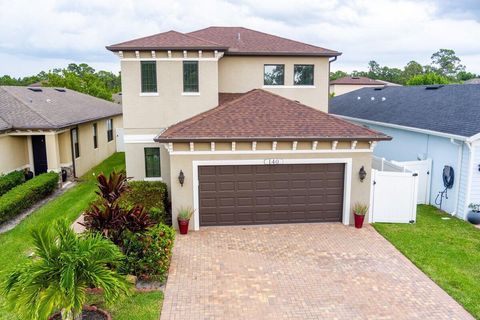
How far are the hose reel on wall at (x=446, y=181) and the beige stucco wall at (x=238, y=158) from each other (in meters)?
3.87

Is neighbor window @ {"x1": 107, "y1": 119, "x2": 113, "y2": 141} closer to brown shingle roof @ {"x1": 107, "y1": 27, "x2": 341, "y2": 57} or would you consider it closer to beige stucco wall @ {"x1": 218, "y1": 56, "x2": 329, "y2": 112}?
brown shingle roof @ {"x1": 107, "y1": 27, "x2": 341, "y2": 57}

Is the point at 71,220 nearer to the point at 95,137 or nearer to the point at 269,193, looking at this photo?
the point at 269,193

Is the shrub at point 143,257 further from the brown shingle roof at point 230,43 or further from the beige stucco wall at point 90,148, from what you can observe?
the beige stucco wall at point 90,148

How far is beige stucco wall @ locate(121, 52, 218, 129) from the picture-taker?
1496 cm

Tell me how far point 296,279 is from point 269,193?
411 centimetres

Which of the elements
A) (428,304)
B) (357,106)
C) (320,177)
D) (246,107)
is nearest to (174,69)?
(246,107)

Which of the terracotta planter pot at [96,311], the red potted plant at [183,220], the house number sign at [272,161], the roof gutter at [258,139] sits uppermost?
the roof gutter at [258,139]

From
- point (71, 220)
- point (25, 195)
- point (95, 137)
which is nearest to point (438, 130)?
point (71, 220)

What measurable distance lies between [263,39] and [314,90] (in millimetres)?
3621

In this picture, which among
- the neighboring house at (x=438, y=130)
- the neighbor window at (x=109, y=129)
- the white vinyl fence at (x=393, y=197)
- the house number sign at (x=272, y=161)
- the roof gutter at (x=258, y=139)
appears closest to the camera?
the roof gutter at (x=258, y=139)

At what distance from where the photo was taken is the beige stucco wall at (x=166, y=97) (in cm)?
1496

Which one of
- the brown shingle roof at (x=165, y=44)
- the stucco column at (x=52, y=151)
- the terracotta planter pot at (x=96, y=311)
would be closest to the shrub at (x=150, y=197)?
the terracotta planter pot at (x=96, y=311)

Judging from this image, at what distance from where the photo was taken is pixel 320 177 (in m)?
13.1

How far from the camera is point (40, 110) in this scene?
19.6m
